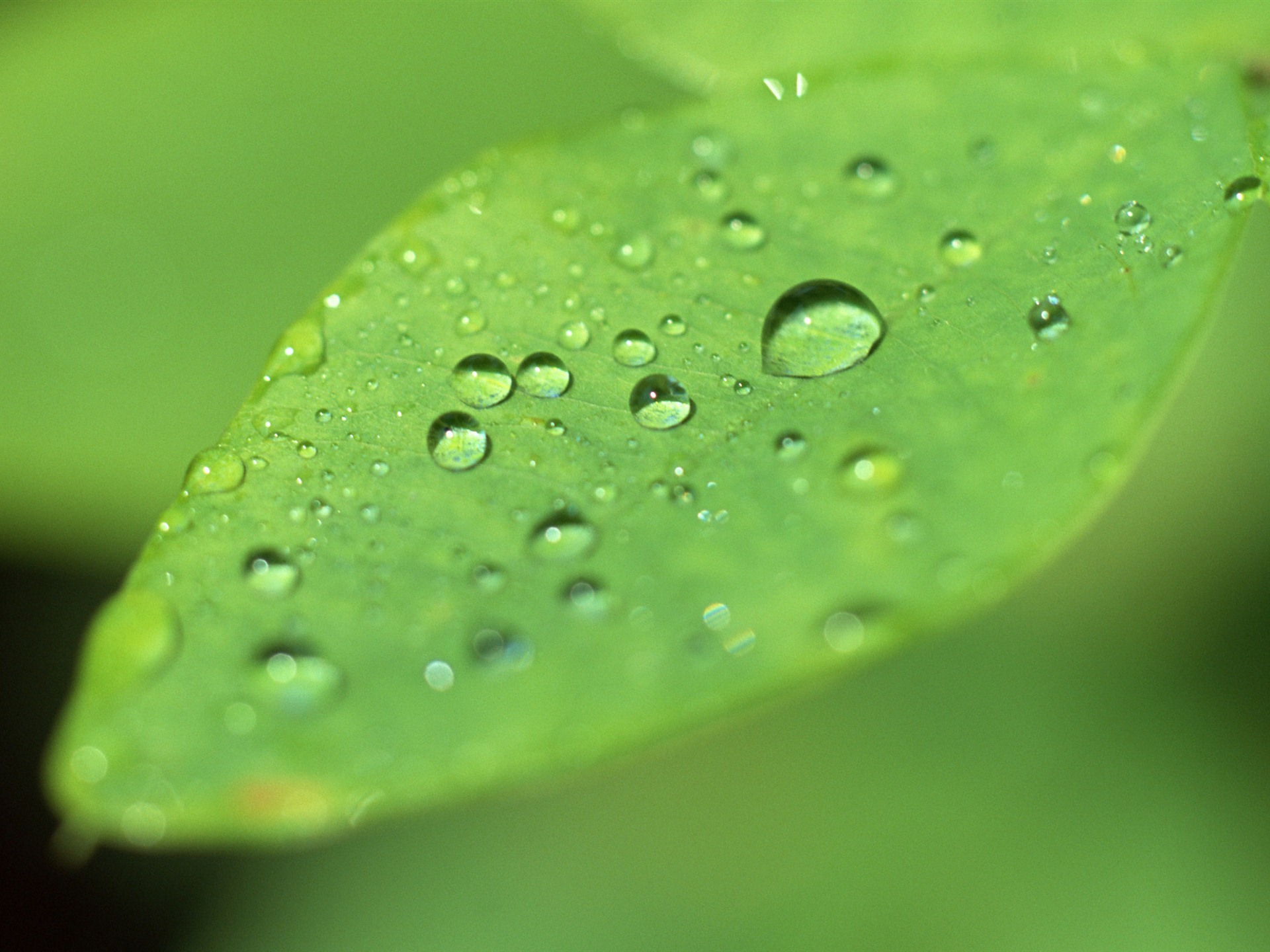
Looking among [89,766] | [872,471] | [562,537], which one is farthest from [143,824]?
[872,471]

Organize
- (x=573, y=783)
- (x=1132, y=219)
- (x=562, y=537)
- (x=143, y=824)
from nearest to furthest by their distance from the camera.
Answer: (x=143, y=824), (x=562, y=537), (x=1132, y=219), (x=573, y=783)

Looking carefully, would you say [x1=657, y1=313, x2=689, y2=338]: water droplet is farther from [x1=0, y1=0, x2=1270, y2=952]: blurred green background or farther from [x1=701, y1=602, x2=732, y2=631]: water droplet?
[x1=0, y1=0, x2=1270, y2=952]: blurred green background

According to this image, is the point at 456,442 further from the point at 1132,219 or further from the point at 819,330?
the point at 1132,219

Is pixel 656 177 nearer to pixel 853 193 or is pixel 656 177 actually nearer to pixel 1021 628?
pixel 853 193

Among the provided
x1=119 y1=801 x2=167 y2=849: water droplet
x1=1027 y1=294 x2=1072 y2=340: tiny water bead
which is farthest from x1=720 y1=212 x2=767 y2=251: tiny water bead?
x1=119 y1=801 x2=167 y2=849: water droplet

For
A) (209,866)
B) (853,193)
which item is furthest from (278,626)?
(209,866)

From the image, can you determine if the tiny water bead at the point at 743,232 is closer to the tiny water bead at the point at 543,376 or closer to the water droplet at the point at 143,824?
the tiny water bead at the point at 543,376

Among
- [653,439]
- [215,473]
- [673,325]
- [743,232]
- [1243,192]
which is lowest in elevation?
[215,473]
